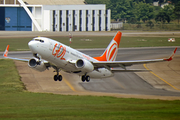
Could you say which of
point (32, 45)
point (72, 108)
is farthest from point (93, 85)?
point (32, 45)

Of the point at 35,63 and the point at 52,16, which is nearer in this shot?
the point at 35,63

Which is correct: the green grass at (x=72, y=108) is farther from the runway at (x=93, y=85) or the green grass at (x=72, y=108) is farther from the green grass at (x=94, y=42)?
the green grass at (x=94, y=42)

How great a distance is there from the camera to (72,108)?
167 feet

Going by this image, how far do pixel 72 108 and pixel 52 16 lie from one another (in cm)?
13638

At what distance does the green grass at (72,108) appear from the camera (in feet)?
141

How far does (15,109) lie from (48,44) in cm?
1025

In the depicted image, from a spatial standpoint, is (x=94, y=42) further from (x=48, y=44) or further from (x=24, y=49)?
(x=48, y=44)

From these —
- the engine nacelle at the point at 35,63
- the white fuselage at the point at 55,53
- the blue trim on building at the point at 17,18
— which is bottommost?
the engine nacelle at the point at 35,63

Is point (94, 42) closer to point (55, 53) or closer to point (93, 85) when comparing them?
point (93, 85)

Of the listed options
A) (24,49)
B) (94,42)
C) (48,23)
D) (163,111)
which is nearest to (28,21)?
(48,23)

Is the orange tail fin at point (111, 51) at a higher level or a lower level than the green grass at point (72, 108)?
higher

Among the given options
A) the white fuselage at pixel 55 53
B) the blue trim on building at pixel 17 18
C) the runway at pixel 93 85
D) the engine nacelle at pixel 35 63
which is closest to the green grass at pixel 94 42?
the runway at pixel 93 85

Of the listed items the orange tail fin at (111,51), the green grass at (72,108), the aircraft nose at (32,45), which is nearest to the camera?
the green grass at (72,108)

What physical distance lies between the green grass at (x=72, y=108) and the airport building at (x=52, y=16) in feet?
377
